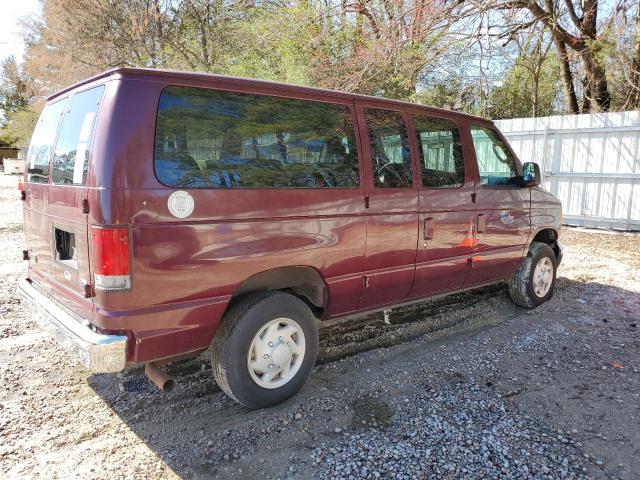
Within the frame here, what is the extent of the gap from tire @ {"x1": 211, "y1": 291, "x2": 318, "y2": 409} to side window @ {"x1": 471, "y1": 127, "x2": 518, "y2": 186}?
2.54m

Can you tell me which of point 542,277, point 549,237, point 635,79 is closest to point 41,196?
point 542,277

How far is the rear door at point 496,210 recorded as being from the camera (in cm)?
471

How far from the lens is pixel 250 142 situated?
10.0 feet

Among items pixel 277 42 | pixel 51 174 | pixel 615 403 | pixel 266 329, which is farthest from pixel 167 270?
pixel 277 42

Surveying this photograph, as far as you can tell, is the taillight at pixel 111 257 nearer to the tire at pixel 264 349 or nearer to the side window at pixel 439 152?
the tire at pixel 264 349

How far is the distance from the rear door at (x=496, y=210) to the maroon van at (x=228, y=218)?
1.37 ft

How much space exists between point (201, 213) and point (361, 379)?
6.17ft

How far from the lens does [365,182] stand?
3656mm

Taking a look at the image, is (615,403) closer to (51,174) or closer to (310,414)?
(310,414)

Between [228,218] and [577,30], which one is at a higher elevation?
[577,30]

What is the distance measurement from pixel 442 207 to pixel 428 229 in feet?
0.90

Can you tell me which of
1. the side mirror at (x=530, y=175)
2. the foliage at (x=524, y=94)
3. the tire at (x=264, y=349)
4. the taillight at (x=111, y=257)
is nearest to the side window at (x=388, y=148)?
the tire at (x=264, y=349)

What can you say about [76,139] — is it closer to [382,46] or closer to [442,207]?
[442,207]

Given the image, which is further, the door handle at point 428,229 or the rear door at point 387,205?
the door handle at point 428,229
